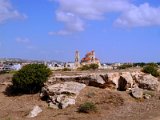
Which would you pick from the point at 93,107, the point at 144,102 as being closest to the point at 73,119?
the point at 93,107

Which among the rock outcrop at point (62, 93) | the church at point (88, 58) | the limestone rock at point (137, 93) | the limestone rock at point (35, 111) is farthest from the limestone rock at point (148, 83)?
the church at point (88, 58)

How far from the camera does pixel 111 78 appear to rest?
1058 inches

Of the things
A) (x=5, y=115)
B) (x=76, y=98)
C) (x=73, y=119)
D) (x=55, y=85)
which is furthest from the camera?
(x=55, y=85)

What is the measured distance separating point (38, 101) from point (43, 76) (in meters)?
2.28

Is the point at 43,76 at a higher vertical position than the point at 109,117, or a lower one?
higher

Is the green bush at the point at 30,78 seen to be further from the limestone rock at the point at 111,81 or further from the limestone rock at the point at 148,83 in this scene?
the limestone rock at the point at 148,83

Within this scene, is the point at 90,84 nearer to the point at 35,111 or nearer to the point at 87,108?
the point at 87,108

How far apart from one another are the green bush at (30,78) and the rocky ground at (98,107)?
2.46 feet

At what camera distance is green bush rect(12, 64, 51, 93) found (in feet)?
88.4

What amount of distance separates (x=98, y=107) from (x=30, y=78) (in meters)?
5.64

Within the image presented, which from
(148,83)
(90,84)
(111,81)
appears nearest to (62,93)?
(90,84)

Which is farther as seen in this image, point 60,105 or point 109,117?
point 60,105

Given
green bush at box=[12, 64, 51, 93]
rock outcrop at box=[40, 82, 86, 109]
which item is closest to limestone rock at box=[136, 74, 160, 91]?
rock outcrop at box=[40, 82, 86, 109]

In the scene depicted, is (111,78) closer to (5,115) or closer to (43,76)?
(43,76)
